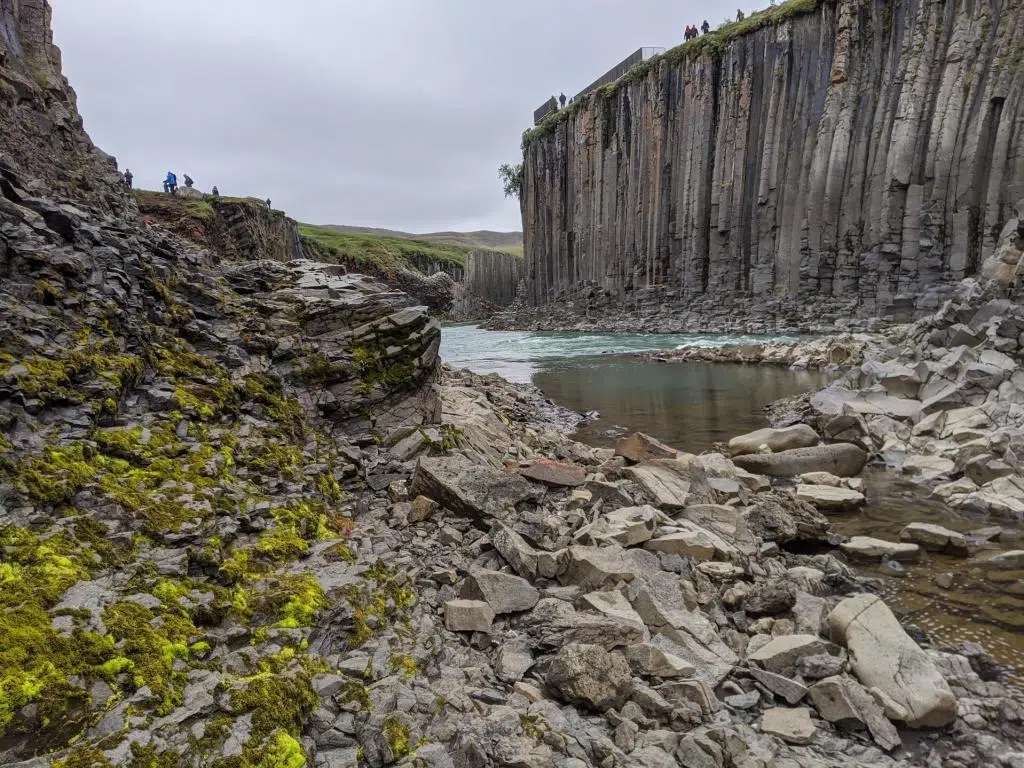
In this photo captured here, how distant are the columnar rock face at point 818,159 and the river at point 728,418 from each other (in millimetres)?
8422

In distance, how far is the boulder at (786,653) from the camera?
420 cm

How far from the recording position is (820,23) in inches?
1427

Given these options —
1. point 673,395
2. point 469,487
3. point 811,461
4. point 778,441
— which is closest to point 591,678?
point 469,487

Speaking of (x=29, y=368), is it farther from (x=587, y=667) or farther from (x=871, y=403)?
(x=871, y=403)

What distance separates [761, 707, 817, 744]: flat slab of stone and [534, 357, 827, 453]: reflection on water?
823 centimetres

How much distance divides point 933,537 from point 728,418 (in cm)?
819

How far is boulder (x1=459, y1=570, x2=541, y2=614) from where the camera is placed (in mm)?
4566

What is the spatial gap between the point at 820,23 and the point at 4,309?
44.5 metres

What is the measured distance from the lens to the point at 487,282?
102m

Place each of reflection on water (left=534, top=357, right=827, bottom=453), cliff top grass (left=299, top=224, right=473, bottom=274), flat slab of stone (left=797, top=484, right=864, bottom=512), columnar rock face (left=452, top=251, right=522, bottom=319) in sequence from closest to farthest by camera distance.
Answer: flat slab of stone (left=797, top=484, right=864, bottom=512), reflection on water (left=534, top=357, right=827, bottom=453), cliff top grass (left=299, top=224, right=473, bottom=274), columnar rock face (left=452, top=251, right=522, bottom=319)

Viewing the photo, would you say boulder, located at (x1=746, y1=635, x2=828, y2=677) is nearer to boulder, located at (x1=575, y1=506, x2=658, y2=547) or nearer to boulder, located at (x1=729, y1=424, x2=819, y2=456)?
boulder, located at (x1=575, y1=506, x2=658, y2=547)

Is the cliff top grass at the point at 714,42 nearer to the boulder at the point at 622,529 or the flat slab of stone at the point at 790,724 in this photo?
the boulder at the point at 622,529

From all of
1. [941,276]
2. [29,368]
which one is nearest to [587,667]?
[29,368]

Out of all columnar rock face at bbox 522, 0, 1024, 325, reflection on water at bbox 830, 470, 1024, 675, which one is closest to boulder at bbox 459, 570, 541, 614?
reflection on water at bbox 830, 470, 1024, 675
